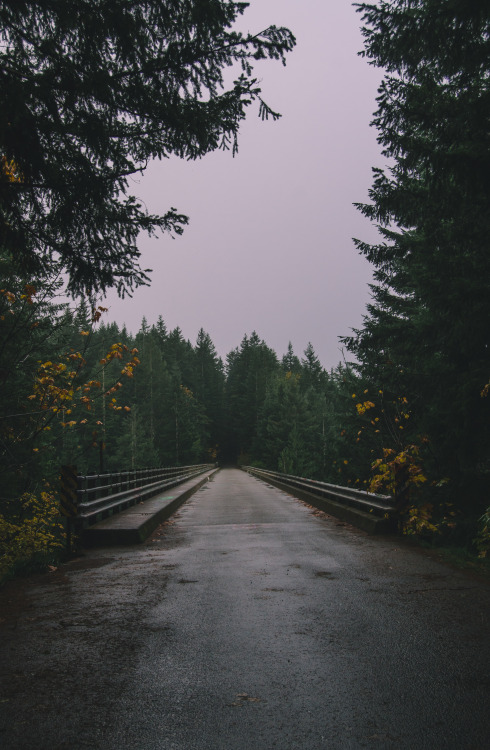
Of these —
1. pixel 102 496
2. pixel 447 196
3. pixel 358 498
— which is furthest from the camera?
pixel 358 498

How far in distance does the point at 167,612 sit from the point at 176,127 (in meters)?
5.40

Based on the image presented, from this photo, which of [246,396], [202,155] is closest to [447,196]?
[202,155]

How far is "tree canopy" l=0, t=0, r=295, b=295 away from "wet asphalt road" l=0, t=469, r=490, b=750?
3.89 m

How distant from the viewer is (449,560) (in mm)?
6879

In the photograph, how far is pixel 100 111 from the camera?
19.4ft

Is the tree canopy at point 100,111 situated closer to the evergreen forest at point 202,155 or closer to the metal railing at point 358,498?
the evergreen forest at point 202,155

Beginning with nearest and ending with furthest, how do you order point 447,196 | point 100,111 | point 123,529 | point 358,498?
1. point 100,111
2. point 447,196
3. point 123,529
4. point 358,498

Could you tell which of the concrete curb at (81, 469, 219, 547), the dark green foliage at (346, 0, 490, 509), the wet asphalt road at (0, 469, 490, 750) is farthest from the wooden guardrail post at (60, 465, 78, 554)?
the dark green foliage at (346, 0, 490, 509)

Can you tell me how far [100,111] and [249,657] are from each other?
19.5ft

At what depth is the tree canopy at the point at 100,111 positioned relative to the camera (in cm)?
518

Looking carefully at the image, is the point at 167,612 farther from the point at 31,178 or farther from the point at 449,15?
the point at 449,15

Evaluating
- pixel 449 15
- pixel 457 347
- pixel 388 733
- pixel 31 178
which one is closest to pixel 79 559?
pixel 31 178

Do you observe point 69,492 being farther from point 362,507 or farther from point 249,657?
point 362,507

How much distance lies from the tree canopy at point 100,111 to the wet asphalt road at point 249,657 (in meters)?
3.89
